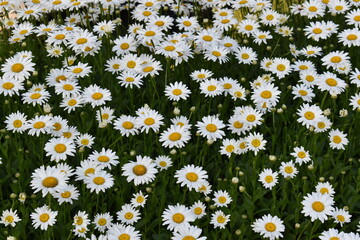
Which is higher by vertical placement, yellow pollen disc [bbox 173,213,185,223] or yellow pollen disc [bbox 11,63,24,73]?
yellow pollen disc [bbox 11,63,24,73]

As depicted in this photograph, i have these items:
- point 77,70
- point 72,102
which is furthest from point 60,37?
point 72,102

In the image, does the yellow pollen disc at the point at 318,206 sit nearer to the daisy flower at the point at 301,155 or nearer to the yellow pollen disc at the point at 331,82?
the daisy flower at the point at 301,155

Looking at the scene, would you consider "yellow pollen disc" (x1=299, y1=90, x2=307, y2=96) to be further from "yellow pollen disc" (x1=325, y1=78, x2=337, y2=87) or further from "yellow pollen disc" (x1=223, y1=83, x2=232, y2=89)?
"yellow pollen disc" (x1=223, y1=83, x2=232, y2=89)

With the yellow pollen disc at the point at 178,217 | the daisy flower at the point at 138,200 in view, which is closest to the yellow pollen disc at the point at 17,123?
the daisy flower at the point at 138,200

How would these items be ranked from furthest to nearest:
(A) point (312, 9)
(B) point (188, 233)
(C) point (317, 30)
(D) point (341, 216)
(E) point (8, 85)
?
(A) point (312, 9) < (C) point (317, 30) < (E) point (8, 85) < (D) point (341, 216) < (B) point (188, 233)

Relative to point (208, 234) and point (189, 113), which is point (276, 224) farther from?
point (189, 113)

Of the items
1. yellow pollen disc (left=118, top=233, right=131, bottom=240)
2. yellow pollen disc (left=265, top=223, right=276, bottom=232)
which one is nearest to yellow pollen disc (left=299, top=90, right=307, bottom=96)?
yellow pollen disc (left=265, top=223, right=276, bottom=232)

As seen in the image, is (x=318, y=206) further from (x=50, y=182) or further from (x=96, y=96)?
(x=96, y=96)
